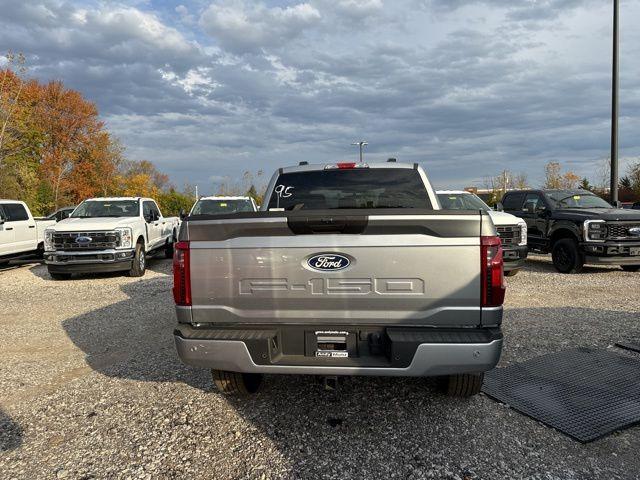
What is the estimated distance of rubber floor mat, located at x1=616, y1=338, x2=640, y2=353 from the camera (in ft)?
16.7

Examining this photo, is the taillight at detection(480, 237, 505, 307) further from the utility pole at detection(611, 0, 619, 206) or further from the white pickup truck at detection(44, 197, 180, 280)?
Result: the utility pole at detection(611, 0, 619, 206)

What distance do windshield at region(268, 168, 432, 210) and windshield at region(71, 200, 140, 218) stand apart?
8.46 metres

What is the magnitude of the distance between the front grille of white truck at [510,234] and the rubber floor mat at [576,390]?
14.3ft

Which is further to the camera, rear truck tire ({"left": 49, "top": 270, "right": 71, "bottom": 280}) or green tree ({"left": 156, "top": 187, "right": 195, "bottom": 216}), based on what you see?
green tree ({"left": 156, "top": 187, "right": 195, "bottom": 216})

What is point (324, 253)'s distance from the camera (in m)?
3.06

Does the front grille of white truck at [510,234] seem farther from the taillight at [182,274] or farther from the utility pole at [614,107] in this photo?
the taillight at [182,274]

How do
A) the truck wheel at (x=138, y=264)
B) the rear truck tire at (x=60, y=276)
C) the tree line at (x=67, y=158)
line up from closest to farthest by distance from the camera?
the truck wheel at (x=138, y=264) → the rear truck tire at (x=60, y=276) → the tree line at (x=67, y=158)

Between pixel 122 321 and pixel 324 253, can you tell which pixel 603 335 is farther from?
pixel 122 321

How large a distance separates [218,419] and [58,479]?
111 centimetres

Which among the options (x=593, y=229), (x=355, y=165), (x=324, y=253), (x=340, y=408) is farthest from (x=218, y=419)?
(x=593, y=229)

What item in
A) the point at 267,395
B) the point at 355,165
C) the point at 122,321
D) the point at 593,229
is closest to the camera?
the point at 267,395

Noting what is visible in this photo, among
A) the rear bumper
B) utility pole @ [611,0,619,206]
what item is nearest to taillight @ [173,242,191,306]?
the rear bumper

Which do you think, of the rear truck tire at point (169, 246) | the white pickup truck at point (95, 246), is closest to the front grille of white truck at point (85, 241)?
the white pickup truck at point (95, 246)

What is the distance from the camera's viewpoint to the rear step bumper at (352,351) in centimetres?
291
